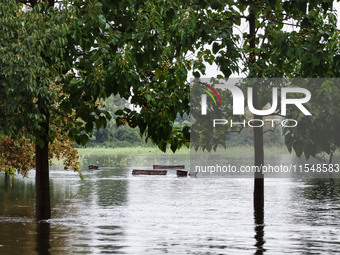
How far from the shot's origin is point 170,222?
80.9 ft

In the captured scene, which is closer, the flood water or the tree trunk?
the flood water

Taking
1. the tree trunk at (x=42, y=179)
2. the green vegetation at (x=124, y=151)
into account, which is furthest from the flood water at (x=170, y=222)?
the green vegetation at (x=124, y=151)

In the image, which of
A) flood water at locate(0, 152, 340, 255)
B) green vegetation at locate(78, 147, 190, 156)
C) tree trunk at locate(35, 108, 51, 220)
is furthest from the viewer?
green vegetation at locate(78, 147, 190, 156)

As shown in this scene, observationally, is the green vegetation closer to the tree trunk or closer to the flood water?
the flood water

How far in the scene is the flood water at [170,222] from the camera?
696 inches

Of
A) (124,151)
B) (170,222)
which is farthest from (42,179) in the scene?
(124,151)

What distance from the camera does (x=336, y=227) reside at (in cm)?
2372

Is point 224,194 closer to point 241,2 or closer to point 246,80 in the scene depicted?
point 246,80

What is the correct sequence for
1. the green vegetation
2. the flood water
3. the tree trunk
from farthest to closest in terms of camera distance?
1. the green vegetation
2. the tree trunk
3. the flood water

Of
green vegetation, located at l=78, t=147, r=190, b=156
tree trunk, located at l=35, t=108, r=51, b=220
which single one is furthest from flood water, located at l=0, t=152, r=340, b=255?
green vegetation, located at l=78, t=147, r=190, b=156

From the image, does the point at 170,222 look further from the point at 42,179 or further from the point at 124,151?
the point at 124,151

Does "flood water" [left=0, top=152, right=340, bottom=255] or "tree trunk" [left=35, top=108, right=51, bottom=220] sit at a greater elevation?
"tree trunk" [left=35, top=108, right=51, bottom=220]

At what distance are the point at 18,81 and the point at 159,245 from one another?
529cm

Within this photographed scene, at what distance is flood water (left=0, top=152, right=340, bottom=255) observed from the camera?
58.0 ft
